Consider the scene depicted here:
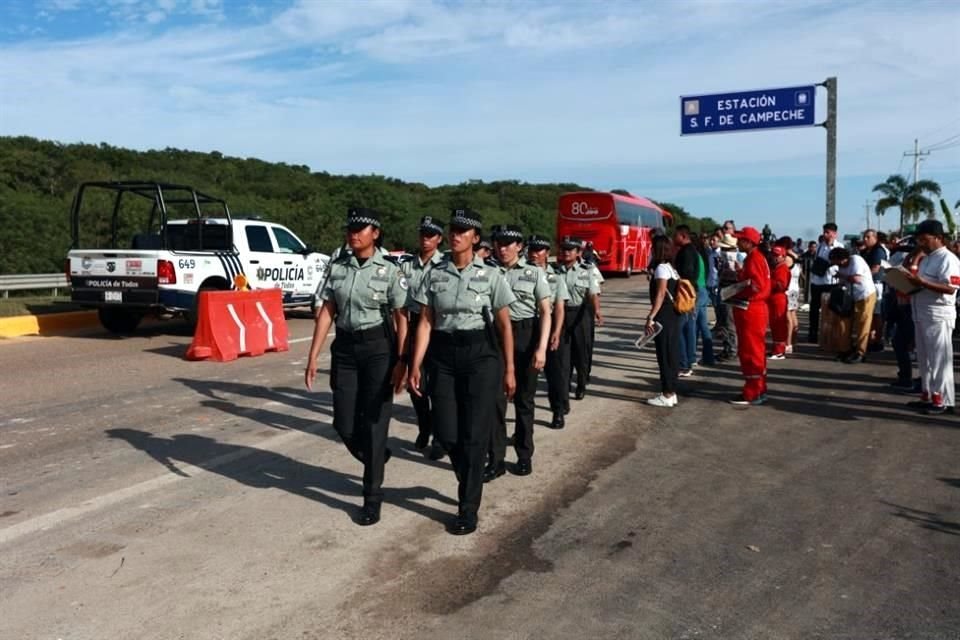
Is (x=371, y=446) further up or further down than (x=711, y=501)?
further up

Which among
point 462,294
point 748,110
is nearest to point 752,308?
point 462,294

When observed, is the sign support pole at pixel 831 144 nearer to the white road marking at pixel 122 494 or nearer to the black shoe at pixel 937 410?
the black shoe at pixel 937 410

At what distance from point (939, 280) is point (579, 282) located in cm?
329

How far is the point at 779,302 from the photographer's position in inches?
459

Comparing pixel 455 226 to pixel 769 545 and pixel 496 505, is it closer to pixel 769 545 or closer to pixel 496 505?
pixel 496 505

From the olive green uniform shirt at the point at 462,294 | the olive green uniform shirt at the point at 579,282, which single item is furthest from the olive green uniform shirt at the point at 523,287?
the olive green uniform shirt at the point at 579,282

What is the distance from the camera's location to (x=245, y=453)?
6.64 meters

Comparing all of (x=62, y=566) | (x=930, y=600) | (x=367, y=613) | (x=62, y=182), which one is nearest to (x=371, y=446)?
(x=367, y=613)

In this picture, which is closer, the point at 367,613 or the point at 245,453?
the point at 367,613

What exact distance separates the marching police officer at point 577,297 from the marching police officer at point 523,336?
1334 mm

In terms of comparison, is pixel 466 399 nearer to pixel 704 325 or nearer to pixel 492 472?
pixel 492 472

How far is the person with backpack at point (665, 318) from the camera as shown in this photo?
8.48 meters

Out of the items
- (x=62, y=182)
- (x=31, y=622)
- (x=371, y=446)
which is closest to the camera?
(x=31, y=622)

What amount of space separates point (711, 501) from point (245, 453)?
351cm
